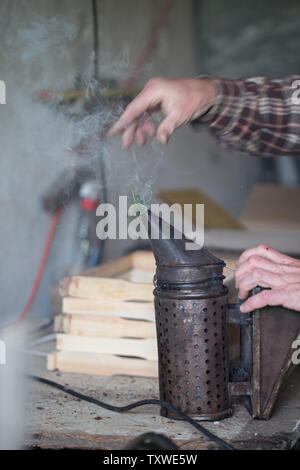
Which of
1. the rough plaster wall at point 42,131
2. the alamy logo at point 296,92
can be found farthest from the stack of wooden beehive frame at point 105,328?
the alamy logo at point 296,92

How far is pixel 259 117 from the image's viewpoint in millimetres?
1609

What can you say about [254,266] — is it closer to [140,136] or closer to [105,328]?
[140,136]

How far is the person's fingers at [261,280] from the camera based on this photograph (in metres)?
1.32

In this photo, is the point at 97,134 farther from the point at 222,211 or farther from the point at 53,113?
the point at 222,211

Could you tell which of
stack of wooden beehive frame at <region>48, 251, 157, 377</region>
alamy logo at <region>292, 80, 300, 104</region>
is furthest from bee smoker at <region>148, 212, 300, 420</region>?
alamy logo at <region>292, 80, 300, 104</region>

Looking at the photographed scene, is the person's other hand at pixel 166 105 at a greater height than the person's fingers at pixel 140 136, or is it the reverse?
the person's other hand at pixel 166 105

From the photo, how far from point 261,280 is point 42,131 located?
0.87m

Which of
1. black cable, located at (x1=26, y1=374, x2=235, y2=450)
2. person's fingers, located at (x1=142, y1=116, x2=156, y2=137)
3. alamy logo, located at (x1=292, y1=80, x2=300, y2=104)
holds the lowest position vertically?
black cable, located at (x1=26, y1=374, x2=235, y2=450)

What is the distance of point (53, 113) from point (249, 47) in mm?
3759

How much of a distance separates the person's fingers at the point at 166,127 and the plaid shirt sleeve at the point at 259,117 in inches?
7.6

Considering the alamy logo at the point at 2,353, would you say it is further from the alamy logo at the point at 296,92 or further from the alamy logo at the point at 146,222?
the alamy logo at the point at 296,92

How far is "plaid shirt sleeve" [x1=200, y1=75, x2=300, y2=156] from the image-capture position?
152 centimetres

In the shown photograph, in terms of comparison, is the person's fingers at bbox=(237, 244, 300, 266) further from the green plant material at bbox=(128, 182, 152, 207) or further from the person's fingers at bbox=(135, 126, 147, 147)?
the person's fingers at bbox=(135, 126, 147, 147)

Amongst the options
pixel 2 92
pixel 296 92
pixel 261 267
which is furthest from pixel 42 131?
pixel 261 267
